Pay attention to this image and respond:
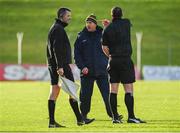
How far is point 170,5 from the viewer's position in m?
68.9

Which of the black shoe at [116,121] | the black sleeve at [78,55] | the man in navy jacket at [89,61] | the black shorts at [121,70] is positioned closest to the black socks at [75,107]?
the black shoe at [116,121]

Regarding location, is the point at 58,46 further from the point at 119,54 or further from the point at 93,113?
the point at 93,113

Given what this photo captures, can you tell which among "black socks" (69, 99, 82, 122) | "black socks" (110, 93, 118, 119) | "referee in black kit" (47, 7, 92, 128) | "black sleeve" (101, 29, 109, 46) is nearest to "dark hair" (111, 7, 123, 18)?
"black sleeve" (101, 29, 109, 46)

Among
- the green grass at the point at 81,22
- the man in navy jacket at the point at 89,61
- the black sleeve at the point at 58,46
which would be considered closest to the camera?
the black sleeve at the point at 58,46

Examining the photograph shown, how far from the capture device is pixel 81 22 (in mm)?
65000

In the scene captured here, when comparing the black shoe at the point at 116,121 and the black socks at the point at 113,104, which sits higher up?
the black socks at the point at 113,104

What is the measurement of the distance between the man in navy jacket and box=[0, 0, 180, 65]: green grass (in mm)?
38969

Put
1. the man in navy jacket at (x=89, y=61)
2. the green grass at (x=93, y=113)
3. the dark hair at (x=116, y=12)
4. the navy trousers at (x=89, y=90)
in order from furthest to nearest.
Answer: the navy trousers at (x=89, y=90) → the man in navy jacket at (x=89, y=61) → the dark hair at (x=116, y=12) → the green grass at (x=93, y=113)

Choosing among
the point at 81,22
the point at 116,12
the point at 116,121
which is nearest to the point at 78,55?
the point at 116,12

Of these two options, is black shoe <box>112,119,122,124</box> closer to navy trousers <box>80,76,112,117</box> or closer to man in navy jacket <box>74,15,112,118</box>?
man in navy jacket <box>74,15,112,118</box>

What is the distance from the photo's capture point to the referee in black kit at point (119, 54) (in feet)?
55.6

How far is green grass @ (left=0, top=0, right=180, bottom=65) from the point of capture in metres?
59.1

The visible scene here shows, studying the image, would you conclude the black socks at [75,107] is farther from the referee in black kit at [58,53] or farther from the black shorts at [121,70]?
the black shorts at [121,70]

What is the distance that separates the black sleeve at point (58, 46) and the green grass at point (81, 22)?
4124 cm
